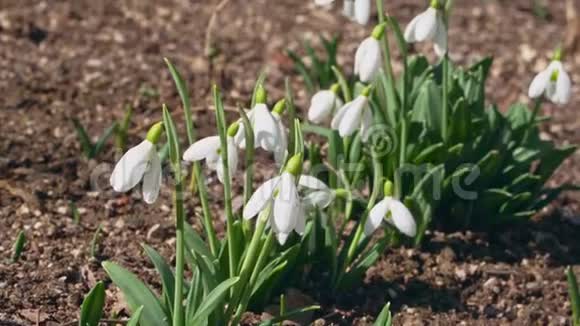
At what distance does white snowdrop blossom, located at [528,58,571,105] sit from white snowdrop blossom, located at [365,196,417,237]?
711mm

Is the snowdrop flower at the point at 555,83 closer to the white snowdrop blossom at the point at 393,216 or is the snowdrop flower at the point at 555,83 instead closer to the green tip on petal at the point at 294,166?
the white snowdrop blossom at the point at 393,216

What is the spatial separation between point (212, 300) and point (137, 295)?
0.65 ft

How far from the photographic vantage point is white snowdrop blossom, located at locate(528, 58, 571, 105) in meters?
2.95

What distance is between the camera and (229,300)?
252 centimetres

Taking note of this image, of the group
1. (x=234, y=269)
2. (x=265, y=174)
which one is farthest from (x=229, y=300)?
(x=265, y=174)

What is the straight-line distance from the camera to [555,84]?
9.78 ft

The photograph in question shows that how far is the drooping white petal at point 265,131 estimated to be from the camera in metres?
2.20

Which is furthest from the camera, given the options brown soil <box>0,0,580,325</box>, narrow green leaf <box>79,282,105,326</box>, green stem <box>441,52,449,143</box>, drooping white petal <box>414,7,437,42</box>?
green stem <box>441,52,449,143</box>

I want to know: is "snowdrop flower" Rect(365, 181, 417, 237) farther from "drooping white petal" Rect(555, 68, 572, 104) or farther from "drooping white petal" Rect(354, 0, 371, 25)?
"drooping white petal" Rect(555, 68, 572, 104)

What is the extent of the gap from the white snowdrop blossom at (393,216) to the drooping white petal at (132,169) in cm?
67

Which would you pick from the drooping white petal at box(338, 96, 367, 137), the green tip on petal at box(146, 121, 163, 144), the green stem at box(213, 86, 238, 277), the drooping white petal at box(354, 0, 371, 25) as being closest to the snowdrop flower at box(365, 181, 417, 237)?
the drooping white petal at box(338, 96, 367, 137)

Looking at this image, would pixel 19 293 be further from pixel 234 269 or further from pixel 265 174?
pixel 265 174

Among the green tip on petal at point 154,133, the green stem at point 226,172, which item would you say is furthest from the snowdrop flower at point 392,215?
the green tip on petal at point 154,133

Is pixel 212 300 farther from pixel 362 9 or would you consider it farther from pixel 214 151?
pixel 362 9
